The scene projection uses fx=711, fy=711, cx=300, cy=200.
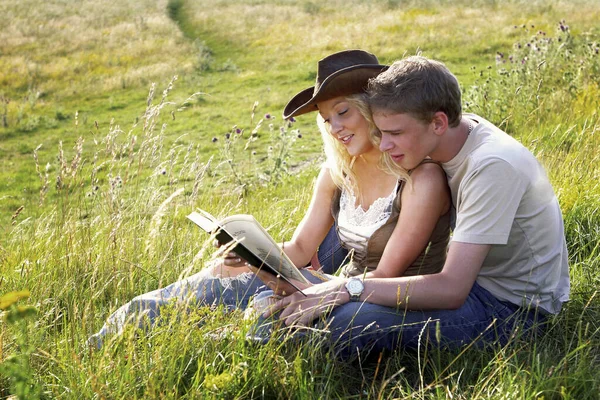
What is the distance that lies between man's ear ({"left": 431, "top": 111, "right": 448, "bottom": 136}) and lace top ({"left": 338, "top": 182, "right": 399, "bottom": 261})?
0.39m

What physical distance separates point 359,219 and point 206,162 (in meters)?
5.47

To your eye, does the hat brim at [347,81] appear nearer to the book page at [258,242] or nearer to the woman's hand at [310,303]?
the book page at [258,242]

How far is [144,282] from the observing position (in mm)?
3801

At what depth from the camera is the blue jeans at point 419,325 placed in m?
2.92

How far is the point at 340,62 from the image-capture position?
350cm

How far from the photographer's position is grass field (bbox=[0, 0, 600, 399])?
2.61m

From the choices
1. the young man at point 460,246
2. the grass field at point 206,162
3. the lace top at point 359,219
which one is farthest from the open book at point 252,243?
the lace top at point 359,219

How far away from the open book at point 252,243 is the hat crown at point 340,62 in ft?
2.90

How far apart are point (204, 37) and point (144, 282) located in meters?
23.2

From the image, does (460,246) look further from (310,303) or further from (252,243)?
(252,243)

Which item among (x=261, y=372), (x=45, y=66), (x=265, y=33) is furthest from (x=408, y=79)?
(x=265, y=33)

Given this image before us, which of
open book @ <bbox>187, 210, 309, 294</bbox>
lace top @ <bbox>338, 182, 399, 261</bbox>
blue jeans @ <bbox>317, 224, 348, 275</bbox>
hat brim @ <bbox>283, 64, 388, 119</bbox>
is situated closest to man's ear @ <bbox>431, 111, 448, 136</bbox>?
lace top @ <bbox>338, 182, 399, 261</bbox>

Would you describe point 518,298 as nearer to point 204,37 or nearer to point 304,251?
point 304,251

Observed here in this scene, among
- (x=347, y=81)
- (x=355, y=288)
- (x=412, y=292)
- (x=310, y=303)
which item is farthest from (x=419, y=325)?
(x=347, y=81)
